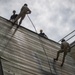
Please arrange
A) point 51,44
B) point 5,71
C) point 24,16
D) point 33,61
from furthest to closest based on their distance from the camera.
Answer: point 51,44 → point 24,16 → point 33,61 → point 5,71

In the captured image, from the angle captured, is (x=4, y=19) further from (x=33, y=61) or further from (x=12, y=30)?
(x=33, y=61)

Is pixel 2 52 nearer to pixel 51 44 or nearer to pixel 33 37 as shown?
pixel 33 37

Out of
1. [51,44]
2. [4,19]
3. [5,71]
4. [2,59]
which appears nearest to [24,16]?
[4,19]

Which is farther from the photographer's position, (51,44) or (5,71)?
(51,44)

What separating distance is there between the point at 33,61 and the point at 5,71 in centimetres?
197

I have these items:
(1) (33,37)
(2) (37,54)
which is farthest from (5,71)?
(1) (33,37)

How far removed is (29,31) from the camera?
1112 cm

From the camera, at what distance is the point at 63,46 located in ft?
32.2

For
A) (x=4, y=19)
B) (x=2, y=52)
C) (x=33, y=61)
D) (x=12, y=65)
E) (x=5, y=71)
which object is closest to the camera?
(x=5, y=71)

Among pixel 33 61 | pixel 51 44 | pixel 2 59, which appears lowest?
pixel 2 59

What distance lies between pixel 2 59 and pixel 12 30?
3412 mm

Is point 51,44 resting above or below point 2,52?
above

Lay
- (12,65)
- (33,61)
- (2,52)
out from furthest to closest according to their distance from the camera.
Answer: (33,61) → (2,52) → (12,65)

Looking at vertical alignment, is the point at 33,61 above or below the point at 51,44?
below
